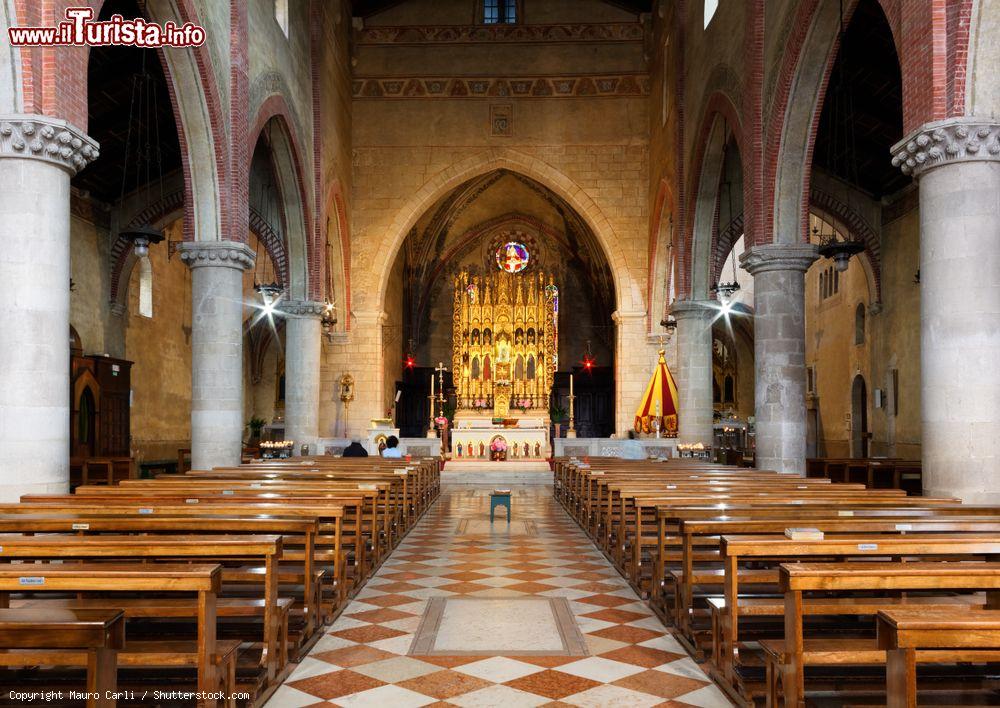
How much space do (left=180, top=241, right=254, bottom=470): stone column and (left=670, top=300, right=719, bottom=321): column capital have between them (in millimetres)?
11037

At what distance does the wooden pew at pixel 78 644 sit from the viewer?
2.87m

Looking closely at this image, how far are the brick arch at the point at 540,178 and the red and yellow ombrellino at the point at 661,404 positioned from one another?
433 cm

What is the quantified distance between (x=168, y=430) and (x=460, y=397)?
413 inches

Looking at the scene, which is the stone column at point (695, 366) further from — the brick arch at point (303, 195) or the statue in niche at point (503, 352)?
the statue in niche at point (503, 352)

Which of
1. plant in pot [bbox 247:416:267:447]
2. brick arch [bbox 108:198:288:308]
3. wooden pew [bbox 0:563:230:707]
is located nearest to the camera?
wooden pew [bbox 0:563:230:707]

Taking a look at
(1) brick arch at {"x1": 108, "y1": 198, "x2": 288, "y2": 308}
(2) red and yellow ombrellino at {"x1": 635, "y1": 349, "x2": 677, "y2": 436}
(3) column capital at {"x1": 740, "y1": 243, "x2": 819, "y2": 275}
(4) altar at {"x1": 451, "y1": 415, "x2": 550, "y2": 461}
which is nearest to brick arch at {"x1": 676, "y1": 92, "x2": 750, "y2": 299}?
(2) red and yellow ombrellino at {"x1": 635, "y1": 349, "x2": 677, "y2": 436}

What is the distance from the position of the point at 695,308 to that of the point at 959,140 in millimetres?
12858

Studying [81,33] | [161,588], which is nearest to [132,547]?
[161,588]

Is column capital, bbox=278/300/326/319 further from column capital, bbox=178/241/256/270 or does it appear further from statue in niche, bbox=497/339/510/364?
statue in niche, bbox=497/339/510/364

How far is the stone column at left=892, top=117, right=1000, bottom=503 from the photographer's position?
8.08 metres

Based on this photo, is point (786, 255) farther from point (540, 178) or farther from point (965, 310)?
point (540, 178)

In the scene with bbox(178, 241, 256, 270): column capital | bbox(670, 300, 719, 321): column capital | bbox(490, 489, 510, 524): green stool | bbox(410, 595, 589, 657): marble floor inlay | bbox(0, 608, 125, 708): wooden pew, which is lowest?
bbox(410, 595, 589, 657): marble floor inlay

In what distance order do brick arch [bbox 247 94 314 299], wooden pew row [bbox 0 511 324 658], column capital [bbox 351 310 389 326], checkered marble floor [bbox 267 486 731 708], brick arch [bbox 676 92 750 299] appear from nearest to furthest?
checkered marble floor [bbox 267 486 731 708] < wooden pew row [bbox 0 511 324 658] < brick arch [bbox 247 94 314 299] < brick arch [bbox 676 92 750 299] < column capital [bbox 351 310 389 326]

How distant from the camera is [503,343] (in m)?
31.1
